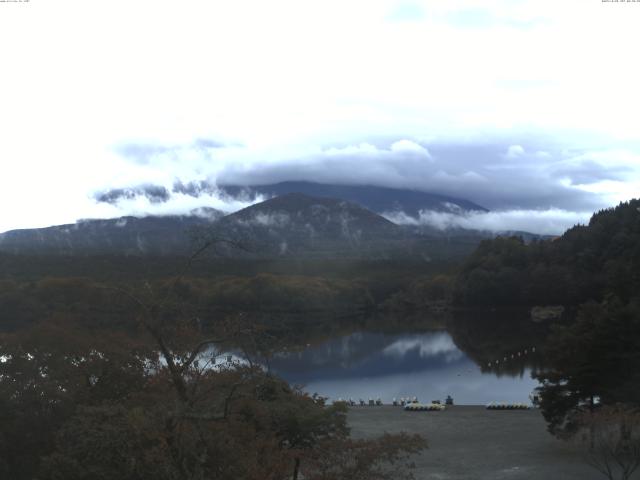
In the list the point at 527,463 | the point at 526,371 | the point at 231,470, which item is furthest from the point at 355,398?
the point at 231,470

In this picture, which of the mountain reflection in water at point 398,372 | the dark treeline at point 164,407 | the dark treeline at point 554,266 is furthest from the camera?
the dark treeline at point 554,266

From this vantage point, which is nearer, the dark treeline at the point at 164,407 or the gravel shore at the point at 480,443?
the dark treeline at the point at 164,407

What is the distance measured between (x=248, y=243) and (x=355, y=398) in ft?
99.1

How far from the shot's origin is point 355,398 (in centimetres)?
3622

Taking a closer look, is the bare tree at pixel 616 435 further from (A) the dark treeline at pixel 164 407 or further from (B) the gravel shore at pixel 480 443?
(A) the dark treeline at pixel 164 407

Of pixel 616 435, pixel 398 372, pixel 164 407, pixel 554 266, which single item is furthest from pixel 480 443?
pixel 554 266

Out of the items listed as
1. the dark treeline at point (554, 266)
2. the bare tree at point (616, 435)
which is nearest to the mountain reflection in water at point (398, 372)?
the bare tree at point (616, 435)

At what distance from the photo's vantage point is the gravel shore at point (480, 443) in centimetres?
1769

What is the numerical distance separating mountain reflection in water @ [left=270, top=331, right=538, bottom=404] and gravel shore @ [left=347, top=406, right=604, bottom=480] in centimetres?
559

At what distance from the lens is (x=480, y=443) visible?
21.6 metres

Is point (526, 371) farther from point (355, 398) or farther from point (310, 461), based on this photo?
point (310, 461)

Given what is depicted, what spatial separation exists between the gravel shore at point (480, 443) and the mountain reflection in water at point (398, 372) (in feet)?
18.4

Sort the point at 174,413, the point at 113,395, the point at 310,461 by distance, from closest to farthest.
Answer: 1. the point at 174,413
2. the point at 310,461
3. the point at 113,395

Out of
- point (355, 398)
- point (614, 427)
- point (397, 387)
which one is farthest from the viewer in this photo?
point (397, 387)
